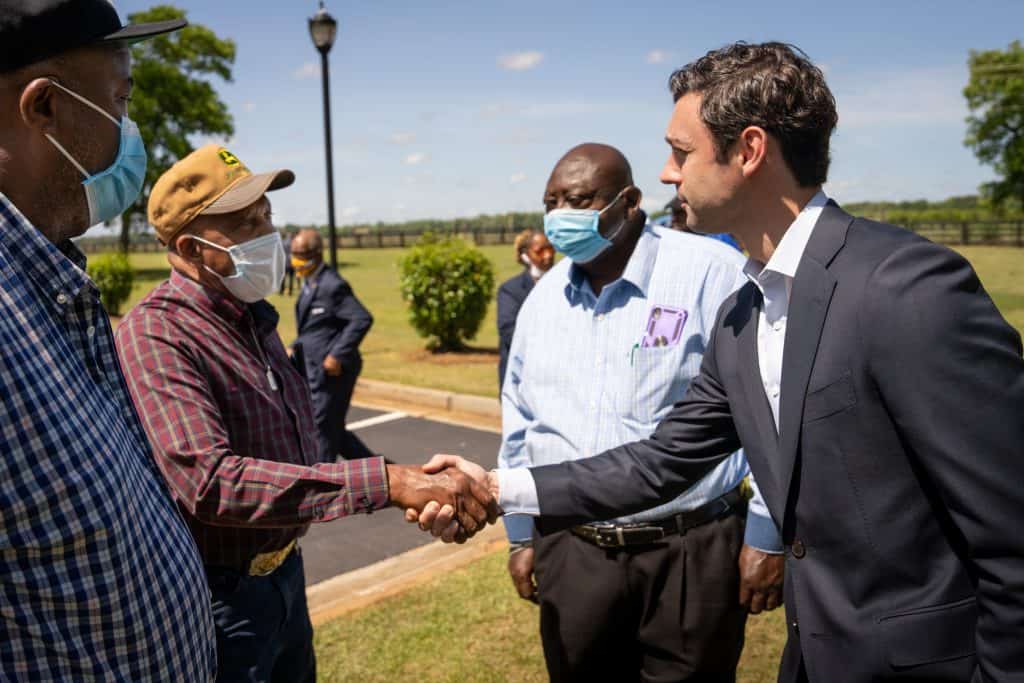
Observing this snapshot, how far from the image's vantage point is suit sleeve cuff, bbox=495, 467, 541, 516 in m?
2.79

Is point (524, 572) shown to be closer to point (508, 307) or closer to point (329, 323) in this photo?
point (508, 307)

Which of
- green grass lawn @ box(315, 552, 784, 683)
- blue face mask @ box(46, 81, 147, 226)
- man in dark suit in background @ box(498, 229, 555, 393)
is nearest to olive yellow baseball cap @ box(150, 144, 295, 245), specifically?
blue face mask @ box(46, 81, 147, 226)

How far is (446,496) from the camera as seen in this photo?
270 centimetres

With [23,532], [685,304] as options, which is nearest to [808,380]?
[685,304]

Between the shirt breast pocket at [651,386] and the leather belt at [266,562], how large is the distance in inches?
50.9

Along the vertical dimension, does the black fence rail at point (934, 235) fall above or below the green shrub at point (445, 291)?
below

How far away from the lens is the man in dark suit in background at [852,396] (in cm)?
164

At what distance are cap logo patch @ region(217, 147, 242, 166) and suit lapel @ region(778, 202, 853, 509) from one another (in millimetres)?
1975

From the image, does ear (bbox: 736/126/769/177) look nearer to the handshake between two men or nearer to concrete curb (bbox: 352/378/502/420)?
the handshake between two men

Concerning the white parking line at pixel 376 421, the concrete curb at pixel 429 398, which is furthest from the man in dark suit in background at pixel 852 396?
the white parking line at pixel 376 421

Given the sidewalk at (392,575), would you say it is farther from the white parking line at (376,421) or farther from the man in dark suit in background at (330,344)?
the white parking line at (376,421)

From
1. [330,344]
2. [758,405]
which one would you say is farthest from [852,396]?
[330,344]

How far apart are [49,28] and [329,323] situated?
20.4 ft

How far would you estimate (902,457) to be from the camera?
5.82ft
